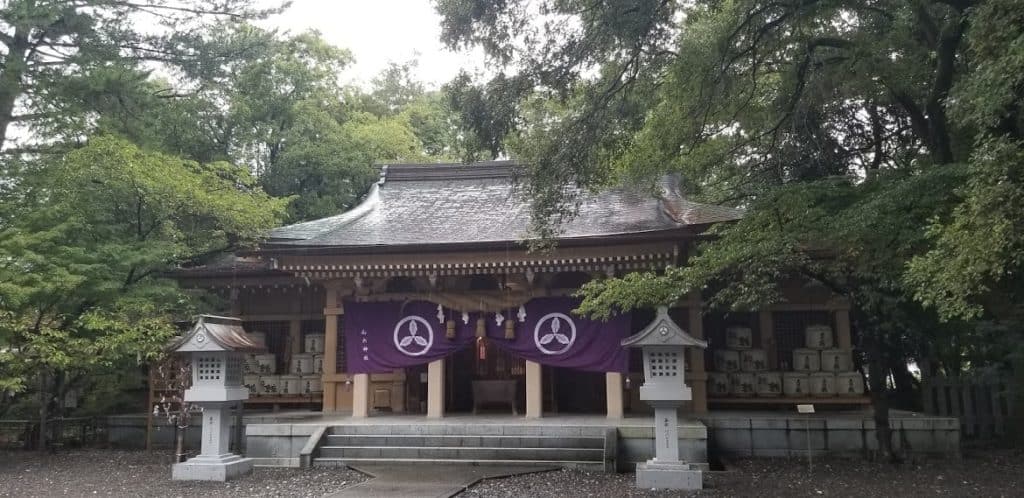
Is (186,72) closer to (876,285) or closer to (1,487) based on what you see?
(1,487)

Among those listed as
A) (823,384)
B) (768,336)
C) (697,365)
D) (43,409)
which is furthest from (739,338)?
(43,409)

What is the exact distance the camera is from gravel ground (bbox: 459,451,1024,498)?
873 centimetres

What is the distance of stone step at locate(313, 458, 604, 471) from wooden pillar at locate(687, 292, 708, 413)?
3.06 metres

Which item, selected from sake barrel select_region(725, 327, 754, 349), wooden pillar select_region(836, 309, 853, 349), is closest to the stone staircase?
sake barrel select_region(725, 327, 754, 349)

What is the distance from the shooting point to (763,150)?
14.3 meters

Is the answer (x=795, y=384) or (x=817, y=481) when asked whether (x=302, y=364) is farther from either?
(x=817, y=481)

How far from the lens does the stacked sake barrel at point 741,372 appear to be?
13.2 m

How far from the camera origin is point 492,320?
510 inches

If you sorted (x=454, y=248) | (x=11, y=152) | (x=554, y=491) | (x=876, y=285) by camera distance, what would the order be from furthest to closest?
1. (x=11, y=152)
2. (x=454, y=248)
3. (x=876, y=285)
4. (x=554, y=491)

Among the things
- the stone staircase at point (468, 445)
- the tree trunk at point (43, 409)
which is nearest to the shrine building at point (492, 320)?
the stone staircase at point (468, 445)

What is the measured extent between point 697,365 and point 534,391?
3045 mm

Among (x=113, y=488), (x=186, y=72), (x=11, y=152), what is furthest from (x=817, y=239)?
(x=11, y=152)

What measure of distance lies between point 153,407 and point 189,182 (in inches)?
169

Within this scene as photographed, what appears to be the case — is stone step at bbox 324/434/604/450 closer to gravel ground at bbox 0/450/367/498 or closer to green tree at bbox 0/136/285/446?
gravel ground at bbox 0/450/367/498
